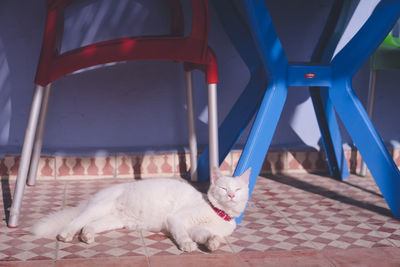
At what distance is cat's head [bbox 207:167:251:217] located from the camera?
2.15 meters

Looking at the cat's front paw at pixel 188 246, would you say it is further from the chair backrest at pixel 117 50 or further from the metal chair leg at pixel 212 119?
the chair backrest at pixel 117 50

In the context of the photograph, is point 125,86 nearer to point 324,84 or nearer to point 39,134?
point 39,134

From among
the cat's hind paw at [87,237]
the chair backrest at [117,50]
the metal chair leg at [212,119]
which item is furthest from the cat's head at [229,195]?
the chair backrest at [117,50]

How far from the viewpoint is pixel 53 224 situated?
2193 millimetres

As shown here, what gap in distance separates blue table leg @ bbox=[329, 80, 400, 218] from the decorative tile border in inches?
34.9

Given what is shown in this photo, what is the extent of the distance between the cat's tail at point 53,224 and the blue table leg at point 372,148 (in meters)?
1.42

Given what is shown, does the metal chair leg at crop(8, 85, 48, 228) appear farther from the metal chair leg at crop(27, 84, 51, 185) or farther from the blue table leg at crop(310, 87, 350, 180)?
the blue table leg at crop(310, 87, 350, 180)

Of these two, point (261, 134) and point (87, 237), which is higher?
point (261, 134)

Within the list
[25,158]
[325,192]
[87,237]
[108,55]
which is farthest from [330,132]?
[25,158]

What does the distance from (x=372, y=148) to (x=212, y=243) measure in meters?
1.02

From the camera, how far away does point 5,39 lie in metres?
3.23

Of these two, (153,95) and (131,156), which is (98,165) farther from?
(153,95)

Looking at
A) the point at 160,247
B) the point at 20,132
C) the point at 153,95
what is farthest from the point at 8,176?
the point at 160,247

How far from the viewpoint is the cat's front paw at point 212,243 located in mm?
2020
